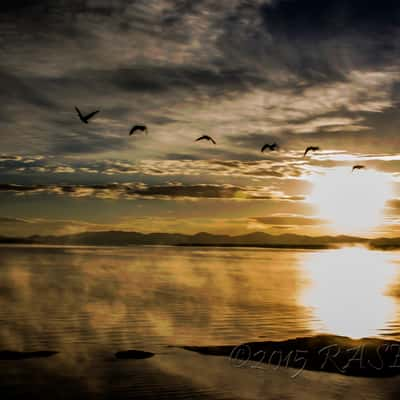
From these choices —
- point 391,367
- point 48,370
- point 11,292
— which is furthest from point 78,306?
point 391,367

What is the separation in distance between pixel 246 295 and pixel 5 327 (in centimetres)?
3316

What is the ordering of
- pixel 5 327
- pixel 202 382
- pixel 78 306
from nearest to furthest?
pixel 202 382
pixel 5 327
pixel 78 306

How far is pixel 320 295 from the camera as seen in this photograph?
68562 mm

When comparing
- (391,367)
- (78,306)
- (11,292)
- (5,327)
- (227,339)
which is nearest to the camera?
(391,367)

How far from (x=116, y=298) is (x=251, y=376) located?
35.0m

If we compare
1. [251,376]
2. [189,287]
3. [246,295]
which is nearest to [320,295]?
[246,295]

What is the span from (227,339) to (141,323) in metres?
9.21

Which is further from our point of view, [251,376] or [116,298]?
[116,298]

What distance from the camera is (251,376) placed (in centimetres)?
2672

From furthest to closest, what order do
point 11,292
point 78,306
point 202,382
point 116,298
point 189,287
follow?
point 189,287
point 11,292
point 116,298
point 78,306
point 202,382

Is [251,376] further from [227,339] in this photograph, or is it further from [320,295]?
[320,295]

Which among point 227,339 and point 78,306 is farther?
point 78,306

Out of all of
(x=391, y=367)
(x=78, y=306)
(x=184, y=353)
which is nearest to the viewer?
(x=391, y=367)

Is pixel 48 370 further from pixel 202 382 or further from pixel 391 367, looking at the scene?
pixel 391 367
